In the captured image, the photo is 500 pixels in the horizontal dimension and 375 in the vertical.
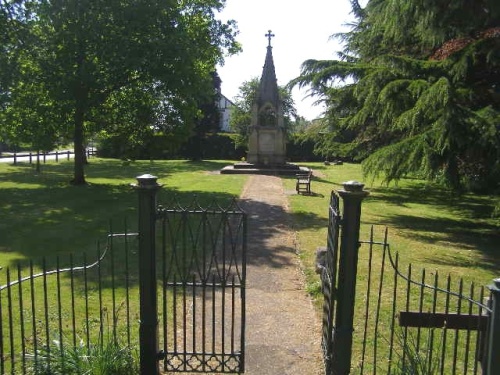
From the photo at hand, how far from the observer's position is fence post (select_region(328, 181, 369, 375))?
3.91 m

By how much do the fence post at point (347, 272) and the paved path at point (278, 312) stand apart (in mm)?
548

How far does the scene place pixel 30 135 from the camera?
1869 centimetres

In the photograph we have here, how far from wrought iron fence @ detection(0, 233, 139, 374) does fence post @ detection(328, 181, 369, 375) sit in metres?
1.93

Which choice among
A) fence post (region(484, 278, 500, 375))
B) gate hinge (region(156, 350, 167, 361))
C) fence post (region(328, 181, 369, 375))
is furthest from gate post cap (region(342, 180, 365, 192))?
gate hinge (region(156, 350, 167, 361))

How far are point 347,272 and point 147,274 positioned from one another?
5.96 feet

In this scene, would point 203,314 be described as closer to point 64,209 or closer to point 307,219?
point 307,219

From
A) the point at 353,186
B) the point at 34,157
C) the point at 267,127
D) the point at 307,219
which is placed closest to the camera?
the point at 353,186

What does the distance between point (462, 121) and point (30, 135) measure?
53.3 ft

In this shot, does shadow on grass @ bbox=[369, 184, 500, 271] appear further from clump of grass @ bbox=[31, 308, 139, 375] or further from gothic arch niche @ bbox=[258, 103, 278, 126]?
gothic arch niche @ bbox=[258, 103, 278, 126]

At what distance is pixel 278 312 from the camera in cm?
606

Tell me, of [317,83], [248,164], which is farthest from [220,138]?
[317,83]

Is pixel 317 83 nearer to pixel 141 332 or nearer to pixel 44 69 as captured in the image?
pixel 44 69

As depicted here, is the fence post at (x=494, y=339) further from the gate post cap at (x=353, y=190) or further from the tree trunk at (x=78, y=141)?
the tree trunk at (x=78, y=141)

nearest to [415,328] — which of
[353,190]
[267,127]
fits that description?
[353,190]
